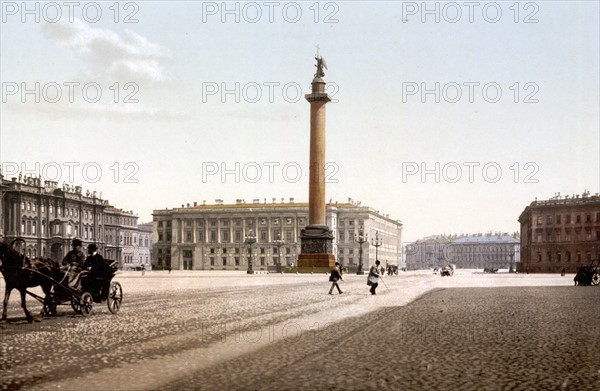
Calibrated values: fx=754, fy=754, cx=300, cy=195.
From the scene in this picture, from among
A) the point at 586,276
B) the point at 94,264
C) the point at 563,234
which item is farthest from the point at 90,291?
the point at 563,234

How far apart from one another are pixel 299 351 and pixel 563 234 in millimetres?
106722

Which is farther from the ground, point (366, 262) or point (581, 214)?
point (581, 214)

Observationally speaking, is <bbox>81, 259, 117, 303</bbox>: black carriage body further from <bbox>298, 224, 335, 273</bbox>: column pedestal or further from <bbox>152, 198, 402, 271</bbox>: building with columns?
<bbox>152, 198, 402, 271</bbox>: building with columns

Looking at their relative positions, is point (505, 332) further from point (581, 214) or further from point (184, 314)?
point (581, 214)

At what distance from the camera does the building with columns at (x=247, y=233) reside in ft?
452

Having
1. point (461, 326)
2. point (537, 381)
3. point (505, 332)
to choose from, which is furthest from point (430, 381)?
point (461, 326)

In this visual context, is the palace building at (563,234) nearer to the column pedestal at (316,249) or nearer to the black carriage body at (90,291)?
the column pedestal at (316,249)

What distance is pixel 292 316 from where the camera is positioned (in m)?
17.5

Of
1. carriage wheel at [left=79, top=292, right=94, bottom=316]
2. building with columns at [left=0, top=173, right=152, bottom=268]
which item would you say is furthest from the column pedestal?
carriage wheel at [left=79, top=292, right=94, bottom=316]

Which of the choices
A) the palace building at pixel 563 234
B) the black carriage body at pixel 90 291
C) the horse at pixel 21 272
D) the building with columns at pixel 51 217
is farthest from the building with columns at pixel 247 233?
the horse at pixel 21 272

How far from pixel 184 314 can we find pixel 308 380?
32.1ft

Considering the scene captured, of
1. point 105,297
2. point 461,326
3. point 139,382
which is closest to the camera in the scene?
point 139,382

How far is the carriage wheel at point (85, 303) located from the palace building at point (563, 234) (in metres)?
99.1

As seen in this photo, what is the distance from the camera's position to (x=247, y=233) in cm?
13962
